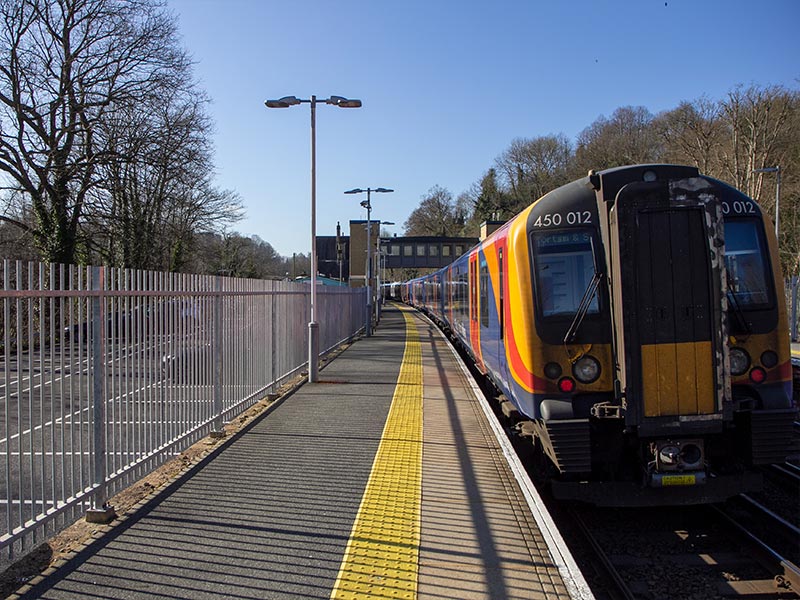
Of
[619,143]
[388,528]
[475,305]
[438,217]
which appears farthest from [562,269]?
[438,217]

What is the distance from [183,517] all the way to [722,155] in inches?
1334

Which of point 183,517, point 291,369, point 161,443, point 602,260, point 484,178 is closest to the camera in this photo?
point 183,517

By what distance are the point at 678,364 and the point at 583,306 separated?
0.92 meters

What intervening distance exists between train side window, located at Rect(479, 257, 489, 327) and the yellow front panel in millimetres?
3945

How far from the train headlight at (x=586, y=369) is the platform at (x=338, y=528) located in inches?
43.4

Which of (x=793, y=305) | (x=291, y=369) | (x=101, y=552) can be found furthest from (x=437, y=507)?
(x=793, y=305)

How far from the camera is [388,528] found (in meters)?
4.89

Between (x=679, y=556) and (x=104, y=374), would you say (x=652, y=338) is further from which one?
(x=104, y=374)

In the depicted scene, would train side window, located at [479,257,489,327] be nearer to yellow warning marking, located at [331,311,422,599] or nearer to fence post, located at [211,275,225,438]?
yellow warning marking, located at [331,311,422,599]

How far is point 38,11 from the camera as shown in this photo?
Answer: 22281 mm

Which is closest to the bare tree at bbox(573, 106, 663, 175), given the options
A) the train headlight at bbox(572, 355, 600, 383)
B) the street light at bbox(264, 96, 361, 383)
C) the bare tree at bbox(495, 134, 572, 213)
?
the bare tree at bbox(495, 134, 572, 213)

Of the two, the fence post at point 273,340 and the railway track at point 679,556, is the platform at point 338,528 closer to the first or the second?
the railway track at point 679,556

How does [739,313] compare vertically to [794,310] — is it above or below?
above

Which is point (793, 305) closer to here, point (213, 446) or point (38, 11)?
point (213, 446)
